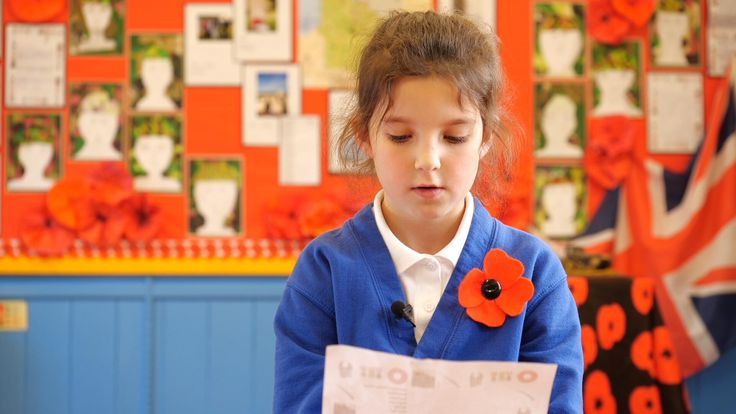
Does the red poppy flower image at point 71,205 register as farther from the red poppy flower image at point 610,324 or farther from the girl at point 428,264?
the girl at point 428,264

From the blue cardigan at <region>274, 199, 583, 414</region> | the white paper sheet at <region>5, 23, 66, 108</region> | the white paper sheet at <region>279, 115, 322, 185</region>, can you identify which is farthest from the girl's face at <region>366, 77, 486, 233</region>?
the white paper sheet at <region>5, 23, 66, 108</region>

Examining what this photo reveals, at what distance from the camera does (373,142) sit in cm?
110

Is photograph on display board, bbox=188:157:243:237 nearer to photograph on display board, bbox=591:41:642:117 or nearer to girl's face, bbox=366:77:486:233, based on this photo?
photograph on display board, bbox=591:41:642:117

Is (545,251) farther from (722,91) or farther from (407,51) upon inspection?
(722,91)

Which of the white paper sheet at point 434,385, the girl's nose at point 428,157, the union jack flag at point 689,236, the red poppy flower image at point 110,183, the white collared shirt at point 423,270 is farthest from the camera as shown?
the red poppy flower image at point 110,183

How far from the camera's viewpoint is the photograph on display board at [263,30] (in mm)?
2875

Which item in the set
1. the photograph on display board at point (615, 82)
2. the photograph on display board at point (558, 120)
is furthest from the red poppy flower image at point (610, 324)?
the photograph on display board at point (615, 82)

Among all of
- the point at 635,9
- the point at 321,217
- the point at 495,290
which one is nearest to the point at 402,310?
the point at 495,290

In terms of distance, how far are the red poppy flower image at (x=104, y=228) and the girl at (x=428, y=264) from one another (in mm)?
1827

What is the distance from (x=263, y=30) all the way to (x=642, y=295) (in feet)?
5.18

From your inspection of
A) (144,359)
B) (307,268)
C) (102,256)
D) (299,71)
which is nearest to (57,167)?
(102,256)

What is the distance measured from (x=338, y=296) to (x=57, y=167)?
6.85 ft

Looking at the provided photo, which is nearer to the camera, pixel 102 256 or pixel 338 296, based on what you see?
pixel 338 296

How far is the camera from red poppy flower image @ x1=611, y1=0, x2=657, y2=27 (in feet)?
9.43
